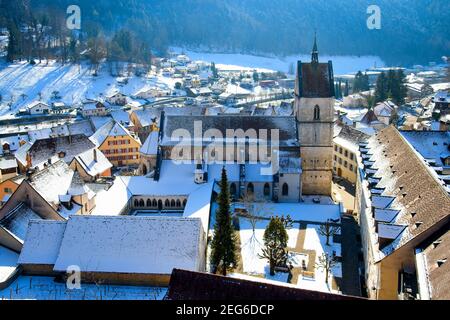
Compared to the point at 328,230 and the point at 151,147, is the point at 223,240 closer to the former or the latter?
the point at 328,230

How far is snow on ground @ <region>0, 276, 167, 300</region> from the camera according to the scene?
117 feet

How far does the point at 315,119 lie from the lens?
58969 mm

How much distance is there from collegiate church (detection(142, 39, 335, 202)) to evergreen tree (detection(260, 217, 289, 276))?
15.1 metres

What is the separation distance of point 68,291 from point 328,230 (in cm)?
2513

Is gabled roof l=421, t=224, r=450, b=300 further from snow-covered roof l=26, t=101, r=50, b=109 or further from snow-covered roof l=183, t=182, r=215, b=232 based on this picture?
snow-covered roof l=26, t=101, r=50, b=109

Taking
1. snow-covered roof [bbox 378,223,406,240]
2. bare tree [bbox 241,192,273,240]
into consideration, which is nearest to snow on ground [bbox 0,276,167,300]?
bare tree [bbox 241,192,273,240]

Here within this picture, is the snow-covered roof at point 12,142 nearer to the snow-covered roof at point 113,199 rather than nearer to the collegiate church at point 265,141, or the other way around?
the snow-covered roof at point 113,199

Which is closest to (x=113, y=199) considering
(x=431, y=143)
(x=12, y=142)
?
(x=12, y=142)

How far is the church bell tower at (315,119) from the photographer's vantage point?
5825cm

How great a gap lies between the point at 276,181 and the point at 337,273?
16.9m

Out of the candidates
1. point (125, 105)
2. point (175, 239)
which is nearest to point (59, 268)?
point (175, 239)

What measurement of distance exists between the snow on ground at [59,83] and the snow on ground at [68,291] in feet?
310

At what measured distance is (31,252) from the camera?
39.3 meters
